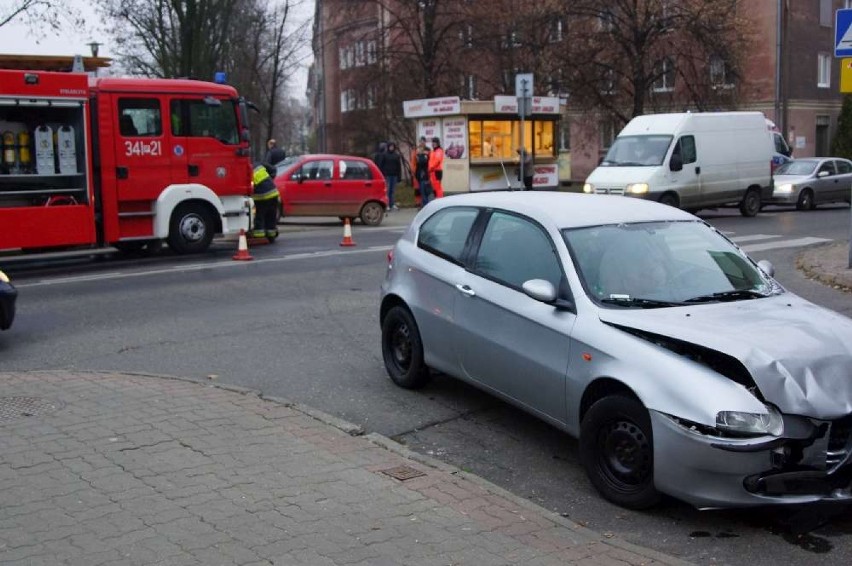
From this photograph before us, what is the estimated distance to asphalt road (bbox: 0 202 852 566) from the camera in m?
4.74

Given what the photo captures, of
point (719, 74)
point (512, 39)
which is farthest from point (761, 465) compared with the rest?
point (512, 39)

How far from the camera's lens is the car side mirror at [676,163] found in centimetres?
2086

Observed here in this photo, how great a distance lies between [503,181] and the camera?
2914cm

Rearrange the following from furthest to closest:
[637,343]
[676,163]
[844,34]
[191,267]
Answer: [676,163], [191,267], [844,34], [637,343]

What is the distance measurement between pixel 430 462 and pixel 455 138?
23394mm

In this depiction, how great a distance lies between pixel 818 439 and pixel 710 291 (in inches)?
52.0

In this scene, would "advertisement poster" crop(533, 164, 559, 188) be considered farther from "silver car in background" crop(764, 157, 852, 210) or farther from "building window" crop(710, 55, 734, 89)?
"silver car in background" crop(764, 157, 852, 210)

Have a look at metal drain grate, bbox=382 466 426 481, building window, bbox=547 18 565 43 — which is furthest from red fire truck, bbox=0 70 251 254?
building window, bbox=547 18 565 43

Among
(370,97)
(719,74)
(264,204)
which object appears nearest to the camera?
(264,204)

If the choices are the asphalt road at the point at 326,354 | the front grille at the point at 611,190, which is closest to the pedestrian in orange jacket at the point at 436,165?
the front grille at the point at 611,190

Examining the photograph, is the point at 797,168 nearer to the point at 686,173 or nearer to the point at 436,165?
the point at 686,173

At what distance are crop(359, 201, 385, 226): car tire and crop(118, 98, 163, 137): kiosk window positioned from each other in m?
7.37

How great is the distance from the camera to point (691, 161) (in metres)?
21.4

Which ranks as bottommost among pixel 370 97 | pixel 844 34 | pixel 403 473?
pixel 403 473
